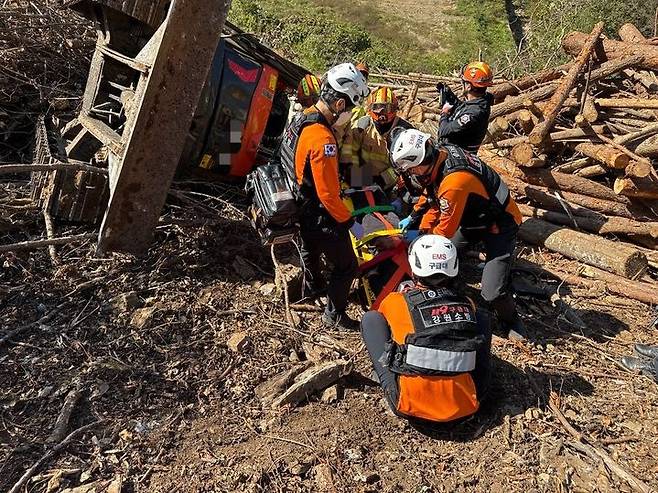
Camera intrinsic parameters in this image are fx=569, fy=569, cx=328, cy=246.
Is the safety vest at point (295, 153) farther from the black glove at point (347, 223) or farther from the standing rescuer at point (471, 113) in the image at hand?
the standing rescuer at point (471, 113)

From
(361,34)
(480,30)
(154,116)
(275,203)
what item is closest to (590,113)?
(275,203)

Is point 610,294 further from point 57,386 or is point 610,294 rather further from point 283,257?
point 57,386

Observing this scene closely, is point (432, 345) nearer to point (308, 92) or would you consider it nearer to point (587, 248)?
point (308, 92)

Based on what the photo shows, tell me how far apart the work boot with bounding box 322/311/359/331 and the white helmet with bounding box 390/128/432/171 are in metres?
1.37

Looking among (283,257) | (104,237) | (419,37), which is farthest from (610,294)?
(419,37)

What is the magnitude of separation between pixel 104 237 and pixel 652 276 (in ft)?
17.5

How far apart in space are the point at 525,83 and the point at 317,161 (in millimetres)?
5187

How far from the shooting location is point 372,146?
5.63 meters

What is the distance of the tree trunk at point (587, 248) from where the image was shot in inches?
222

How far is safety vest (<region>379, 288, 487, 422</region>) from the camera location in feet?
11.5

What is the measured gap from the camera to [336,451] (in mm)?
3523

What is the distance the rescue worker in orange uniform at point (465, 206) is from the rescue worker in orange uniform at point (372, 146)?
939 millimetres

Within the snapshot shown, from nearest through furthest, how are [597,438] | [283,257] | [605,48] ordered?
[597,438], [283,257], [605,48]

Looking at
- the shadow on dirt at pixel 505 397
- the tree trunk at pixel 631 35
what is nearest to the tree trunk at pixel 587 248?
the shadow on dirt at pixel 505 397
